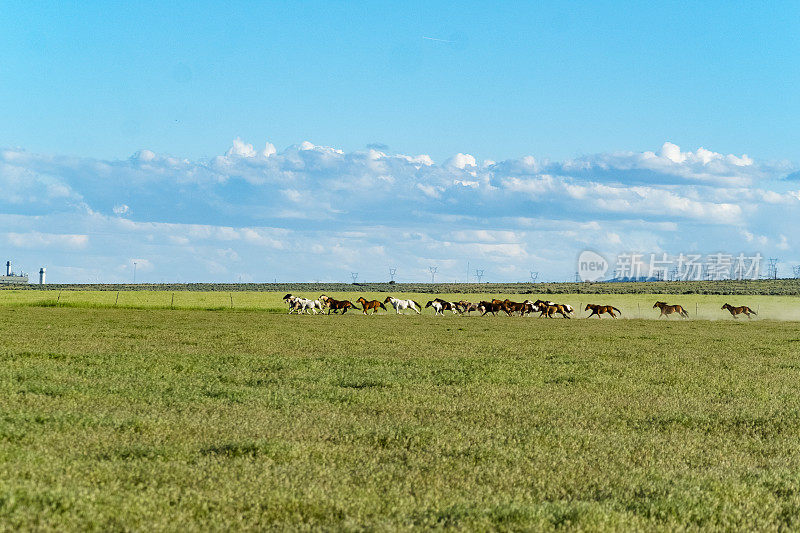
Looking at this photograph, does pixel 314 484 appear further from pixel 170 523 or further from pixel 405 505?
pixel 170 523

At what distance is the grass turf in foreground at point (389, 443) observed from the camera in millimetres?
8398

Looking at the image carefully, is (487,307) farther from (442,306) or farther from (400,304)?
(400,304)

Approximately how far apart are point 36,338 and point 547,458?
2694cm

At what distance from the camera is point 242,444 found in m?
11.2

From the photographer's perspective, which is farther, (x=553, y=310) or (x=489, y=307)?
(x=489, y=307)

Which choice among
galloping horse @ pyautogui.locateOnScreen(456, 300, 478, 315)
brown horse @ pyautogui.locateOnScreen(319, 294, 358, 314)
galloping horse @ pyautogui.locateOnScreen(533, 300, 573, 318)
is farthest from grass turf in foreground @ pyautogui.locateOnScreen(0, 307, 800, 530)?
galloping horse @ pyautogui.locateOnScreen(456, 300, 478, 315)

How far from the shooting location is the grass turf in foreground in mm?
8398

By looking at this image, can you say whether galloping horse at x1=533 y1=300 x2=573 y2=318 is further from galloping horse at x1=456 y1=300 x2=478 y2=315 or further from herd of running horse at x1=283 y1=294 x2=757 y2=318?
galloping horse at x1=456 y1=300 x2=478 y2=315

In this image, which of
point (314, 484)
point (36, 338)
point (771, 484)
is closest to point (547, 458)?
point (771, 484)

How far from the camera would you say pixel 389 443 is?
1209 centimetres

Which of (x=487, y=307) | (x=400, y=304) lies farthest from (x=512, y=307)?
(x=400, y=304)

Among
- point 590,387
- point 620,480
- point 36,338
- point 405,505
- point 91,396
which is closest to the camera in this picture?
point 405,505

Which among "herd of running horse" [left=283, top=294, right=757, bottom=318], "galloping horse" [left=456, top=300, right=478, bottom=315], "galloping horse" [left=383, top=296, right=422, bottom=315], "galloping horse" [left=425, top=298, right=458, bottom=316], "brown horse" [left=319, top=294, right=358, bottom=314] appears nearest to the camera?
"herd of running horse" [left=283, top=294, right=757, bottom=318]

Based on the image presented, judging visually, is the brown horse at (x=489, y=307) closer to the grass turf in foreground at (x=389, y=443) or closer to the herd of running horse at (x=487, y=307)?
the herd of running horse at (x=487, y=307)
